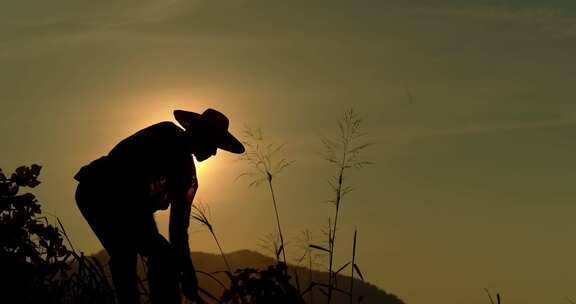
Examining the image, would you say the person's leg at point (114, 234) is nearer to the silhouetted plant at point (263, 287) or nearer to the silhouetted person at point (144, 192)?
the silhouetted person at point (144, 192)

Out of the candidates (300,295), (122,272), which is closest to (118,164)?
(122,272)

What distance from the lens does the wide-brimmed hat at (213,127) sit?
7.96 m

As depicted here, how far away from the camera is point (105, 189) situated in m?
7.46

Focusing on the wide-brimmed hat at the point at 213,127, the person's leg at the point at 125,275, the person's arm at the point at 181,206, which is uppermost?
the wide-brimmed hat at the point at 213,127

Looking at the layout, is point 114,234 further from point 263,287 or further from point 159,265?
point 263,287

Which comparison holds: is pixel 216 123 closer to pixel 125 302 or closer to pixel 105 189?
pixel 105 189

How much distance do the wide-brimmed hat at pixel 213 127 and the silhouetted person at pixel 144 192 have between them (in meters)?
0.01

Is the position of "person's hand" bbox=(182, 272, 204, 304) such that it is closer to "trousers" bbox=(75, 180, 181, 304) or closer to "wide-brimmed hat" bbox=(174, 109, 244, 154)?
"trousers" bbox=(75, 180, 181, 304)

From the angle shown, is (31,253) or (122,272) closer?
(31,253)

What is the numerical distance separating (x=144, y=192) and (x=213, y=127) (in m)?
0.95

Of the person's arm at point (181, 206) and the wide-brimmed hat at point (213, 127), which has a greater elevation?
the wide-brimmed hat at point (213, 127)

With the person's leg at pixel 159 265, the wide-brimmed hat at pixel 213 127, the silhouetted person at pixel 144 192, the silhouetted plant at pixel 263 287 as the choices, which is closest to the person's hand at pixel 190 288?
the person's leg at pixel 159 265

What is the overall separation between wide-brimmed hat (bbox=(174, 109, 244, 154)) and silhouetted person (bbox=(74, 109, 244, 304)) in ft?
0.04

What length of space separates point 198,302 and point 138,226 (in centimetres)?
156
